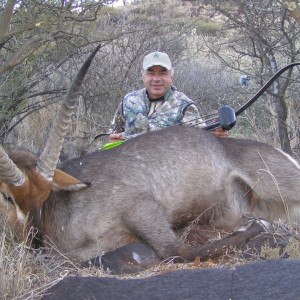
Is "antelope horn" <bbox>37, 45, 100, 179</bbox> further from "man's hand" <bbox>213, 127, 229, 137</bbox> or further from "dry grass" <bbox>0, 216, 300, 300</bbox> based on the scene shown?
"man's hand" <bbox>213, 127, 229, 137</bbox>

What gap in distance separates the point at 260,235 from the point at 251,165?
0.98 metres

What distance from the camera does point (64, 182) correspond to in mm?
5258

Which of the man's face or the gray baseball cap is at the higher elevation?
the gray baseball cap

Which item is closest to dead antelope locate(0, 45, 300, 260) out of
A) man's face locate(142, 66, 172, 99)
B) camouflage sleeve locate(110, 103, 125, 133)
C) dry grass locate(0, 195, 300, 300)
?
dry grass locate(0, 195, 300, 300)

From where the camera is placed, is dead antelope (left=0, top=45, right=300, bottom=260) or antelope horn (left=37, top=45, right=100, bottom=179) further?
dead antelope (left=0, top=45, right=300, bottom=260)

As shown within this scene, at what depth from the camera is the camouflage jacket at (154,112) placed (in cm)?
736

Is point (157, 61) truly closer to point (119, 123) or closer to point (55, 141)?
point (119, 123)

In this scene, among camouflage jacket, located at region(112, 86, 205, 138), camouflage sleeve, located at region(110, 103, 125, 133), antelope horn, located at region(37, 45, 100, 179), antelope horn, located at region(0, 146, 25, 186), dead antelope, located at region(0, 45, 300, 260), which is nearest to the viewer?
antelope horn, located at region(0, 146, 25, 186)

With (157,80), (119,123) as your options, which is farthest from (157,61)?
(119,123)

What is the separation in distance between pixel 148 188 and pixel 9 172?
4.34 ft

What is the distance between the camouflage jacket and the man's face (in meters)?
0.10

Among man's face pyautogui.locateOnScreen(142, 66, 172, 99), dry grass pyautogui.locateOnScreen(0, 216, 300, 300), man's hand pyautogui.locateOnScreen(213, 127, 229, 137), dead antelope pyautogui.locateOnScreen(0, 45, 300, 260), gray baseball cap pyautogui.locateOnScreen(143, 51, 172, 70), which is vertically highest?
gray baseball cap pyautogui.locateOnScreen(143, 51, 172, 70)

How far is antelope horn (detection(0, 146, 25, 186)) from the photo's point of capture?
15.5 feet

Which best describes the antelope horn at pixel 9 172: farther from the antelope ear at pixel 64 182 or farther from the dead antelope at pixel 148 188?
the antelope ear at pixel 64 182
